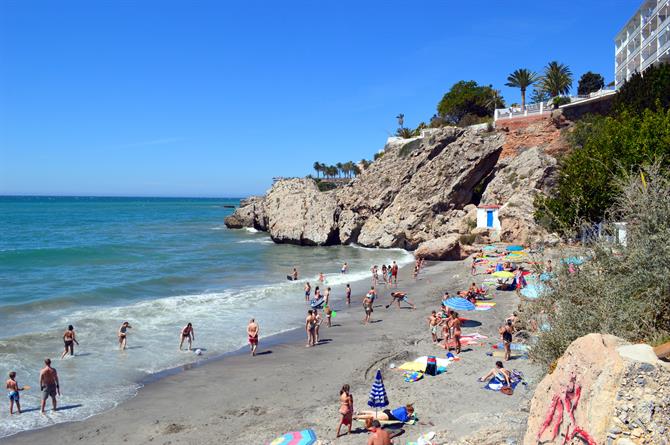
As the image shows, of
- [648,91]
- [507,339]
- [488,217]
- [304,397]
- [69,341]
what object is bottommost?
[304,397]

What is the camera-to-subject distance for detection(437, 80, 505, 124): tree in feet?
218

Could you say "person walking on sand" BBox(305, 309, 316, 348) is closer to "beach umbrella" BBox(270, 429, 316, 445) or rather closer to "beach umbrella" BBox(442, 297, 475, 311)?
"beach umbrella" BBox(442, 297, 475, 311)

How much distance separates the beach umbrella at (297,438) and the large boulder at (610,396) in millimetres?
5149

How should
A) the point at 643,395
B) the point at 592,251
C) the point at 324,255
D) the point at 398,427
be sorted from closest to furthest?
1. the point at 643,395
2. the point at 592,251
3. the point at 398,427
4. the point at 324,255

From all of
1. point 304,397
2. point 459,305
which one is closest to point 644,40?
point 459,305

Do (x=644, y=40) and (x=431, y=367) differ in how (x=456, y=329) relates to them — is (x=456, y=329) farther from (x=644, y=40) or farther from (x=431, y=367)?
(x=644, y=40)

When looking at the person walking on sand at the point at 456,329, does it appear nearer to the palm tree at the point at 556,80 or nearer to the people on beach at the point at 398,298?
the people on beach at the point at 398,298

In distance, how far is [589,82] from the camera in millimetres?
70750

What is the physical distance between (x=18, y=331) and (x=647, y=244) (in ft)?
68.4

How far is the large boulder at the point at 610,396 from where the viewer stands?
4633 millimetres

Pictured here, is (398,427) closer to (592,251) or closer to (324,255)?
(592,251)

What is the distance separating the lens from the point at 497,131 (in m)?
49.2

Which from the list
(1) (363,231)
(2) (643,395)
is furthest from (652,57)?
(2) (643,395)

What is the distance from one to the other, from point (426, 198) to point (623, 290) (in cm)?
4038
